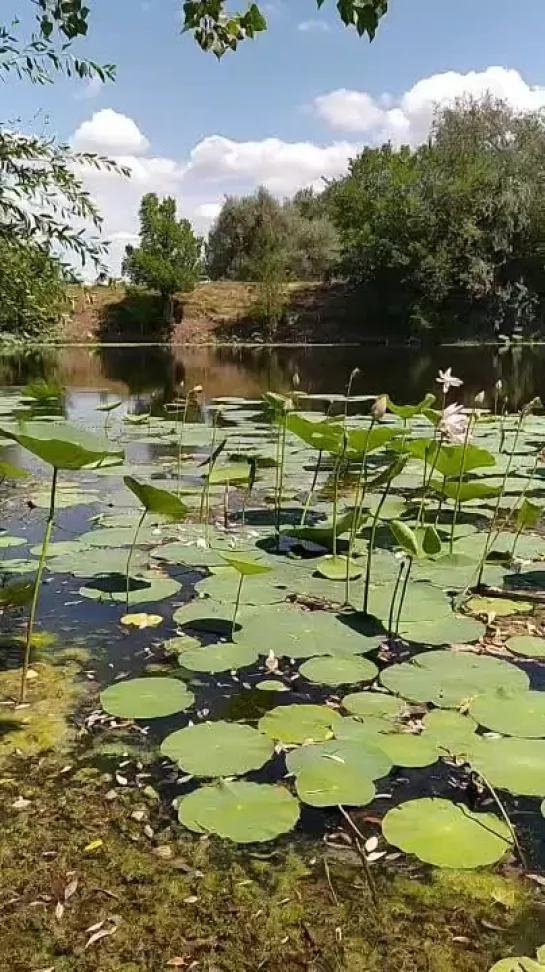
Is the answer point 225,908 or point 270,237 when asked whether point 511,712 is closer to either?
point 225,908

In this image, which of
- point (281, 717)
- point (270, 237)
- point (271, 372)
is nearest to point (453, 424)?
point (281, 717)

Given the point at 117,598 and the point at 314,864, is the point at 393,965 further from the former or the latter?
the point at 117,598

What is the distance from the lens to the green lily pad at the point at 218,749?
6.06ft

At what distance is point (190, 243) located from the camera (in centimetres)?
3238

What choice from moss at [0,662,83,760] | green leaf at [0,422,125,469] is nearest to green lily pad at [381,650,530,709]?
moss at [0,662,83,760]

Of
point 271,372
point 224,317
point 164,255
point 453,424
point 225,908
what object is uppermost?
point 164,255

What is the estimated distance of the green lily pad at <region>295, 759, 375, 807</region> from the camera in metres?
1.73

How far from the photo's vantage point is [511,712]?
6.79 feet

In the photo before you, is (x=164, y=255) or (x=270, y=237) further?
(x=270, y=237)

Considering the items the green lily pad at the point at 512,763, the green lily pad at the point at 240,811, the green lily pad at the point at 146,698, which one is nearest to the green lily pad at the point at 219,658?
the green lily pad at the point at 146,698

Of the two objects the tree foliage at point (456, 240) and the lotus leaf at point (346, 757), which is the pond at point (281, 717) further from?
the tree foliage at point (456, 240)

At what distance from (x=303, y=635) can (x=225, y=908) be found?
1.12m

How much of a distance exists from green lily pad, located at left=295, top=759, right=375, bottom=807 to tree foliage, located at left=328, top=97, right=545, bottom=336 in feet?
88.0

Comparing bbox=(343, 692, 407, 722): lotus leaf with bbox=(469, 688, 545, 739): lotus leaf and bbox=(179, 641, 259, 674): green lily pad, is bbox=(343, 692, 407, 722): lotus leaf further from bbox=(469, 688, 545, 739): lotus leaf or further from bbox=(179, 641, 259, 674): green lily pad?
bbox=(179, 641, 259, 674): green lily pad
